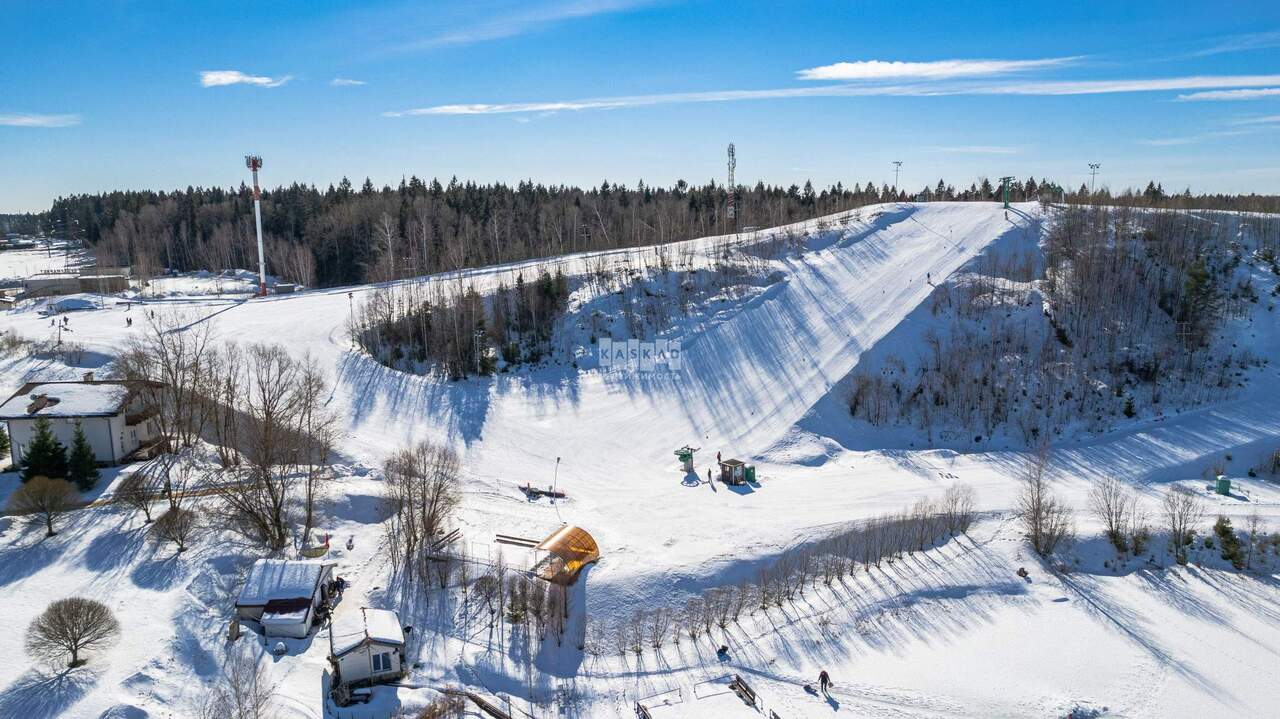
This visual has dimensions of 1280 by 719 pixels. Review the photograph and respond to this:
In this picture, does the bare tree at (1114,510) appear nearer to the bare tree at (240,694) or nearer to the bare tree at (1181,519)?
the bare tree at (1181,519)

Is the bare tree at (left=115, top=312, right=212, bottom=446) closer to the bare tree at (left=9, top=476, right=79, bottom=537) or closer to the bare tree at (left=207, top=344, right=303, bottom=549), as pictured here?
the bare tree at (left=207, top=344, right=303, bottom=549)

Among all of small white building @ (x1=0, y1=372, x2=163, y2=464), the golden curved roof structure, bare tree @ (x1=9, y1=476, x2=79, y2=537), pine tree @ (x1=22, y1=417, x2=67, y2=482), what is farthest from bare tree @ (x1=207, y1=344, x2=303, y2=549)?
the golden curved roof structure

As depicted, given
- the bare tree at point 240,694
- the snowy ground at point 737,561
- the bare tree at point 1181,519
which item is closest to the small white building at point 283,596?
the snowy ground at point 737,561

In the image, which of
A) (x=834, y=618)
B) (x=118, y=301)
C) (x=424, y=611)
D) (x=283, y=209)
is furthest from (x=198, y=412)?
(x=283, y=209)

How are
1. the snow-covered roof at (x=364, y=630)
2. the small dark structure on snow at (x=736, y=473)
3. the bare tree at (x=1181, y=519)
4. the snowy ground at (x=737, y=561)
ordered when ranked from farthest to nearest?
the small dark structure on snow at (x=736, y=473)
the bare tree at (x=1181, y=519)
the snowy ground at (x=737, y=561)
the snow-covered roof at (x=364, y=630)

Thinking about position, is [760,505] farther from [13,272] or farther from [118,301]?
[13,272]

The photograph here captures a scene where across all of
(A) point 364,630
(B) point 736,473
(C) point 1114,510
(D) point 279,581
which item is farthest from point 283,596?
(C) point 1114,510
